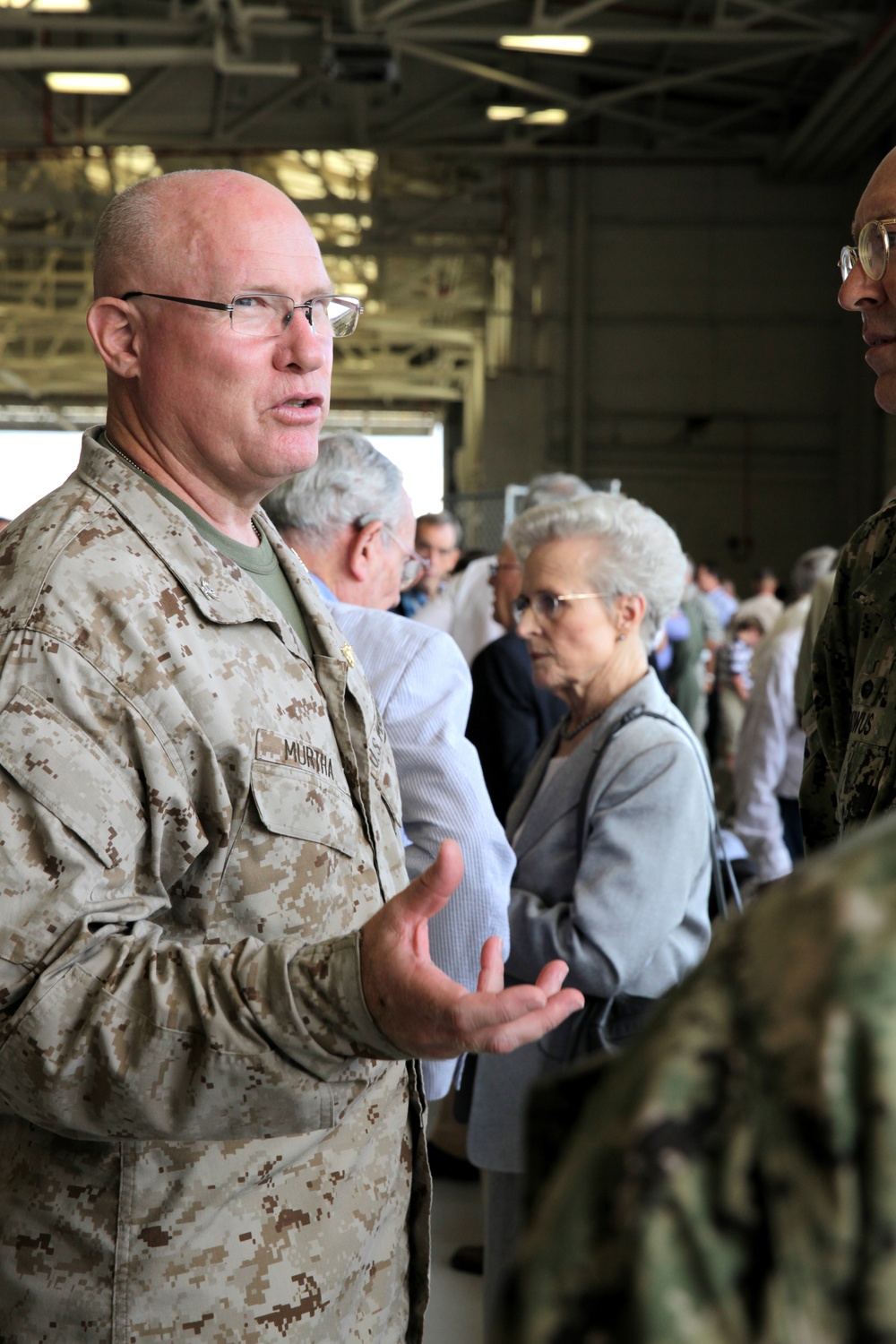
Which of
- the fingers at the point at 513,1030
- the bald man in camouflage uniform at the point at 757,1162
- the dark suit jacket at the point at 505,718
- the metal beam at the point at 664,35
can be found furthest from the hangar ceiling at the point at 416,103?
the bald man in camouflage uniform at the point at 757,1162

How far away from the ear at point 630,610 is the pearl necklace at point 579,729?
20cm

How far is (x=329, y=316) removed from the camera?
171cm

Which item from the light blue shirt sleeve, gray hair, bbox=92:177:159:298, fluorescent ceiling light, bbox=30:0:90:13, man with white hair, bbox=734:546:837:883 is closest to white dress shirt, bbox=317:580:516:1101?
the light blue shirt sleeve

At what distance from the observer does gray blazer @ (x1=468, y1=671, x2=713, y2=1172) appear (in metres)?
2.45

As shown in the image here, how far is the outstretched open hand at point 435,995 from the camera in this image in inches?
43.9

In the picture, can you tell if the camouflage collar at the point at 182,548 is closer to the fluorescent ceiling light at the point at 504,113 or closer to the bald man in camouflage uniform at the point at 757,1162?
the bald man in camouflage uniform at the point at 757,1162

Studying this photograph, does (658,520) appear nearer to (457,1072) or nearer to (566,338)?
(457,1072)

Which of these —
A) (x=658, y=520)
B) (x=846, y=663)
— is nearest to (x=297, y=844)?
(x=846, y=663)

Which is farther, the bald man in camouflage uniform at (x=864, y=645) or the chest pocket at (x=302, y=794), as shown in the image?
the bald man in camouflage uniform at (x=864, y=645)

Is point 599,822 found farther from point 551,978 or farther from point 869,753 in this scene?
point 551,978

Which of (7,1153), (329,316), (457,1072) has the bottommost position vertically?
(457,1072)

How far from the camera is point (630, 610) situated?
2.86m

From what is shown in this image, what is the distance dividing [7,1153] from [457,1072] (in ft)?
4.28

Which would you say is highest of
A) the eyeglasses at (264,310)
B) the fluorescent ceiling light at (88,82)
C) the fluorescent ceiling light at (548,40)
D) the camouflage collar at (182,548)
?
the fluorescent ceiling light at (548,40)
